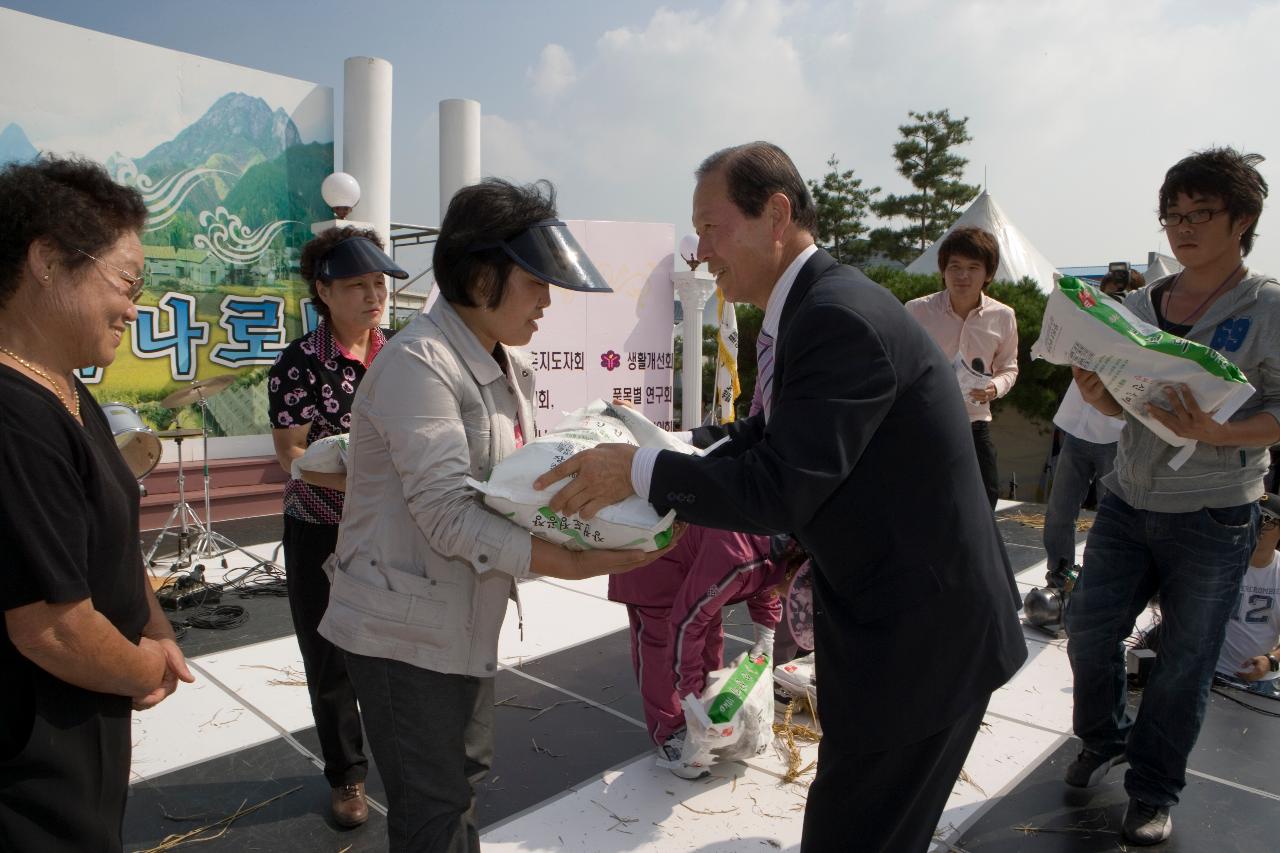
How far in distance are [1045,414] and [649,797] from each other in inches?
457

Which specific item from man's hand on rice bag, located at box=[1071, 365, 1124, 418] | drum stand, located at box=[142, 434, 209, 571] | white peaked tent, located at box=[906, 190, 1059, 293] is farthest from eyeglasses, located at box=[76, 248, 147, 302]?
white peaked tent, located at box=[906, 190, 1059, 293]

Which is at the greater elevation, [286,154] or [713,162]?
[286,154]

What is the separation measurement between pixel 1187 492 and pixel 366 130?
8.90 m

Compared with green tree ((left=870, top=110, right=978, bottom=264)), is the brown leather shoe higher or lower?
lower

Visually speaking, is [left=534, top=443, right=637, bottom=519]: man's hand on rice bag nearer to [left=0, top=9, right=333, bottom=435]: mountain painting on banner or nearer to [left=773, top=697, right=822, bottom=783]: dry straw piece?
[left=773, top=697, right=822, bottom=783]: dry straw piece

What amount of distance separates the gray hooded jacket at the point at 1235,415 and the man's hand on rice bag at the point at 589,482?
5.95 ft

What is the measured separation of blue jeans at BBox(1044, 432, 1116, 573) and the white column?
4.22 metres

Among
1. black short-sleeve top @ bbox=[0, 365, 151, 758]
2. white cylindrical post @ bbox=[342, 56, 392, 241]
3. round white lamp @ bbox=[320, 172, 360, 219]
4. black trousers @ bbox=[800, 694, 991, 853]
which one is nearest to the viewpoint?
black short-sleeve top @ bbox=[0, 365, 151, 758]

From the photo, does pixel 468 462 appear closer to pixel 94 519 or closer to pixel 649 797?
pixel 94 519

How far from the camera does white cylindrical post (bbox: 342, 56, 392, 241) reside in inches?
364

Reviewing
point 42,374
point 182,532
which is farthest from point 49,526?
point 182,532

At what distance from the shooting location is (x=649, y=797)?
9.70 feet

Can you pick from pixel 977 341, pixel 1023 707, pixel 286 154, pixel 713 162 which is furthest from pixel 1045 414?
pixel 713 162

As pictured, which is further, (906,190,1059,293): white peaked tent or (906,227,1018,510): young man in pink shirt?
(906,190,1059,293): white peaked tent
